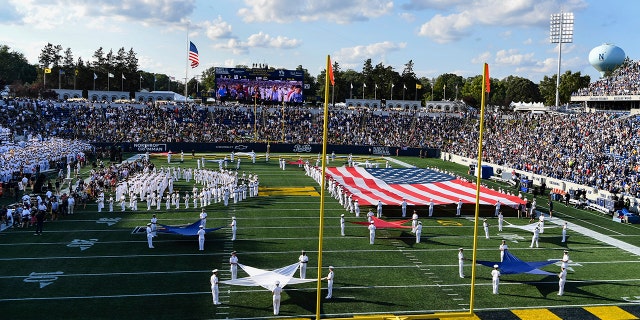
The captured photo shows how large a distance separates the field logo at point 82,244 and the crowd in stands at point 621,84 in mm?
45674

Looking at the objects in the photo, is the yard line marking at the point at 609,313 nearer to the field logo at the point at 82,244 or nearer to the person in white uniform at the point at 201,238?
the person in white uniform at the point at 201,238

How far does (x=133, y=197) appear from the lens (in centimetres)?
2464

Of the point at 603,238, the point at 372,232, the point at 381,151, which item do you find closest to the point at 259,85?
the point at 381,151

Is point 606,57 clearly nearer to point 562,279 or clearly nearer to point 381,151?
point 381,151

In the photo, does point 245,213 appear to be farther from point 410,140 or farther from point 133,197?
point 410,140

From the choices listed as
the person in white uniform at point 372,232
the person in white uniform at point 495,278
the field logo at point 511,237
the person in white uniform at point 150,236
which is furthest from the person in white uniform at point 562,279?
the person in white uniform at point 150,236

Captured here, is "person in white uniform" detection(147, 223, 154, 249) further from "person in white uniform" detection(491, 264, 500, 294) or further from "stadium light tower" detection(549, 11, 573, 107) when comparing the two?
"stadium light tower" detection(549, 11, 573, 107)

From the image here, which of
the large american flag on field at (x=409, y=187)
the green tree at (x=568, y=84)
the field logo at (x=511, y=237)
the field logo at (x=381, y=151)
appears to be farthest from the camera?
the green tree at (x=568, y=84)

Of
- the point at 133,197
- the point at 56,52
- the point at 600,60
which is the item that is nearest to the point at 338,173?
the point at 133,197

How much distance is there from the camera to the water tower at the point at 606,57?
63.1 meters

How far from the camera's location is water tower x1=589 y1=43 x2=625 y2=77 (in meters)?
63.1

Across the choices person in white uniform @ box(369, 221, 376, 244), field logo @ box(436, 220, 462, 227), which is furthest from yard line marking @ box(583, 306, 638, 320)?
field logo @ box(436, 220, 462, 227)

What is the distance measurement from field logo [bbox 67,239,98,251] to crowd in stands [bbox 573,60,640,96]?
45674mm

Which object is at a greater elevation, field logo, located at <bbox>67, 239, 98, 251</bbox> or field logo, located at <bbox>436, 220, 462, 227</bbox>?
field logo, located at <bbox>436, 220, 462, 227</bbox>
